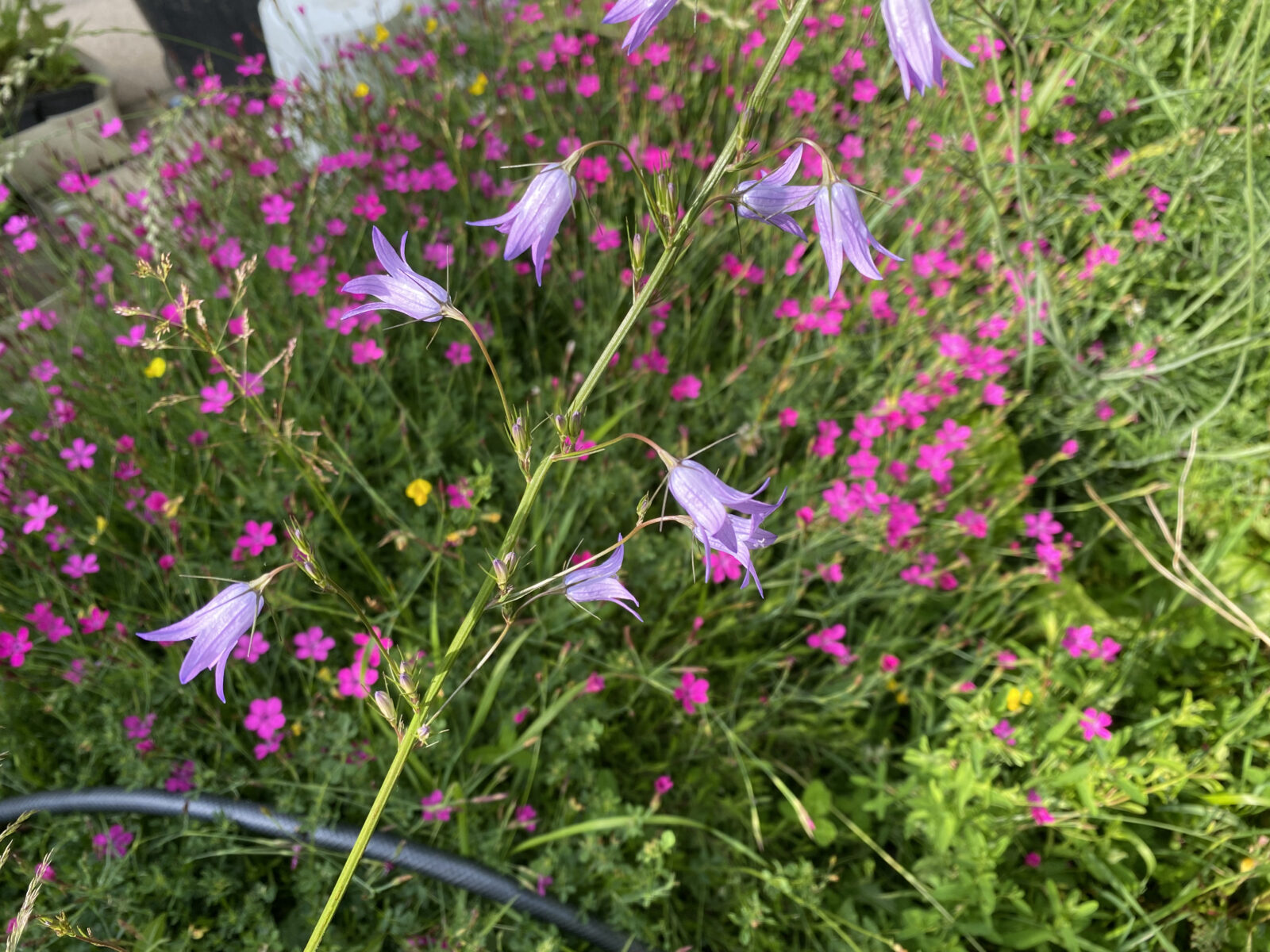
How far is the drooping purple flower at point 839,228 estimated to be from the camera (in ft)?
2.64

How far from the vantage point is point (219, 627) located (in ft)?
2.66

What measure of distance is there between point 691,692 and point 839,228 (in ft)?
3.90

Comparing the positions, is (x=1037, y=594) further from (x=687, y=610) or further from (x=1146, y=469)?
(x=687, y=610)

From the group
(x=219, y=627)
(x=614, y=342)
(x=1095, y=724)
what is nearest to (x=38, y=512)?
(x=219, y=627)

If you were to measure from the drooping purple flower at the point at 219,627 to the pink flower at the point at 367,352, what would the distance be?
119 cm

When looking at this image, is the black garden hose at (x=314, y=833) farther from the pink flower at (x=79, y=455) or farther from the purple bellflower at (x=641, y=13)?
the purple bellflower at (x=641, y=13)

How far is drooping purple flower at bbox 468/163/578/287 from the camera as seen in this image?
2.70 feet

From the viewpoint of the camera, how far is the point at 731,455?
2330 millimetres

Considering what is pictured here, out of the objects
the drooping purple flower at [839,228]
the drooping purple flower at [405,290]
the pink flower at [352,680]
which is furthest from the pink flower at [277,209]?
the drooping purple flower at [839,228]

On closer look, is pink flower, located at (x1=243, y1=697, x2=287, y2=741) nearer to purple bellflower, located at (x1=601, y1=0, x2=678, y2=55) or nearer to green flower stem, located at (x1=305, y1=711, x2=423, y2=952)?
green flower stem, located at (x1=305, y1=711, x2=423, y2=952)

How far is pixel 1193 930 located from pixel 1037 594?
908 mm

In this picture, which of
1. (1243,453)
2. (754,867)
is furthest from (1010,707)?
(1243,453)

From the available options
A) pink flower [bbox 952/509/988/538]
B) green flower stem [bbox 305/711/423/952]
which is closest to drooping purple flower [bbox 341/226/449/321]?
green flower stem [bbox 305/711/423/952]

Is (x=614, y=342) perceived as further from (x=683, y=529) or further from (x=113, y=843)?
(x=113, y=843)
